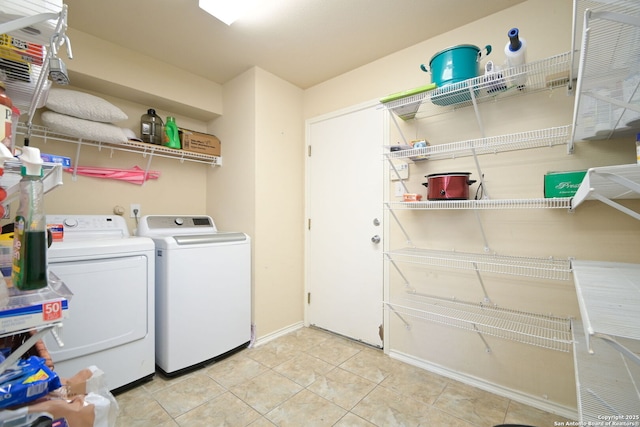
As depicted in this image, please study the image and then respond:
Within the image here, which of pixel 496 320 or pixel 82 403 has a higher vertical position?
pixel 82 403

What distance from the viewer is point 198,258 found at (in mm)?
2127

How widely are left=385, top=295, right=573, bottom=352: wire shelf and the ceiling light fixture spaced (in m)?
2.27

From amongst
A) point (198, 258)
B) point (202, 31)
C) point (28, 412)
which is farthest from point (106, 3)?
point (28, 412)

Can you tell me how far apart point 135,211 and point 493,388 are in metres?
3.07

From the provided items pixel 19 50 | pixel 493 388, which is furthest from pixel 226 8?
pixel 493 388

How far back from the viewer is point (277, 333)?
268 centimetres

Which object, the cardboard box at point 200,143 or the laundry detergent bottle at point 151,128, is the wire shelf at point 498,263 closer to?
the cardboard box at point 200,143

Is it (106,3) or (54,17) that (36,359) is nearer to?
(54,17)

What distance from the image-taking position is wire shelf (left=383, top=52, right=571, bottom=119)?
154 centimetres

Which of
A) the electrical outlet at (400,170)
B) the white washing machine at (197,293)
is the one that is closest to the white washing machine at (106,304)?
the white washing machine at (197,293)

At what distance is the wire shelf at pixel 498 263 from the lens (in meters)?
1.59

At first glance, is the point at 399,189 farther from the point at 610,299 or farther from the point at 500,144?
the point at 610,299

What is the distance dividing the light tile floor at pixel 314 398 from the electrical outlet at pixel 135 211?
4.37ft

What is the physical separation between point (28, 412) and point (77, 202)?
2.00 m
